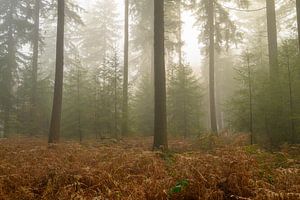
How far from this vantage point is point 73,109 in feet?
64.8

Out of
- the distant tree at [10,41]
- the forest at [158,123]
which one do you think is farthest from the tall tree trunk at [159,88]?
the distant tree at [10,41]

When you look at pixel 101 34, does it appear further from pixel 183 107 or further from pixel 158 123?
pixel 158 123

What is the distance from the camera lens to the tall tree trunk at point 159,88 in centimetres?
1203

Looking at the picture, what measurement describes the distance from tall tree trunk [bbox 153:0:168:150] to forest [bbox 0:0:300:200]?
0.04 m

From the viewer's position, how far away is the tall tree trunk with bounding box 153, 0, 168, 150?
12.0 m

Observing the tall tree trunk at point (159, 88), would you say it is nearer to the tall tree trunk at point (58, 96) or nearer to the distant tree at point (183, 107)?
the tall tree trunk at point (58, 96)

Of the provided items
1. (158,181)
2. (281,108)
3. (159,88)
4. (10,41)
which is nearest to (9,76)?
(10,41)

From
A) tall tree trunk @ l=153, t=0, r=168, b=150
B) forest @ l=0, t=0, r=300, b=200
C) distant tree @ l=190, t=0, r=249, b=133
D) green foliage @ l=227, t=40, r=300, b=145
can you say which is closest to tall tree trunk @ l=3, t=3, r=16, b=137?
forest @ l=0, t=0, r=300, b=200

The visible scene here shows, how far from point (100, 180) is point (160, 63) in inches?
284

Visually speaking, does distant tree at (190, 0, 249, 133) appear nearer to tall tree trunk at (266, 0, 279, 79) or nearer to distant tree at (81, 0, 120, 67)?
tall tree trunk at (266, 0, 279, 79)

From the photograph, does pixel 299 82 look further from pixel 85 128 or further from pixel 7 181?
pixel 85 128

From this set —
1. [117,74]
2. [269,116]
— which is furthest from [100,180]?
[117,74]

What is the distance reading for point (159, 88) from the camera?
12266mm

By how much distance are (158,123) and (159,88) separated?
4.57 feet
